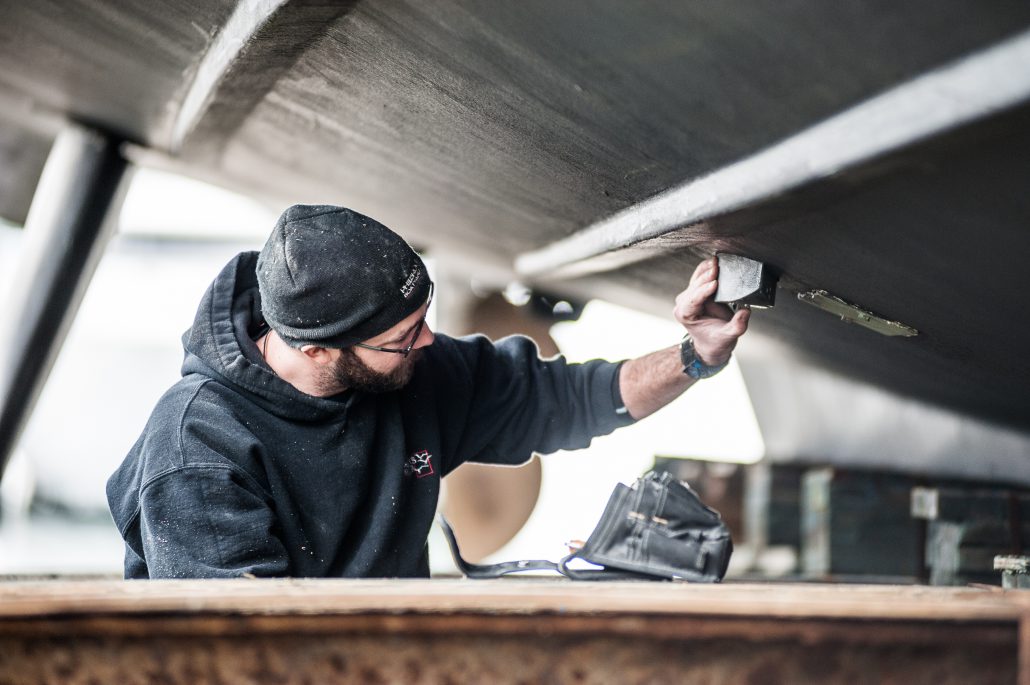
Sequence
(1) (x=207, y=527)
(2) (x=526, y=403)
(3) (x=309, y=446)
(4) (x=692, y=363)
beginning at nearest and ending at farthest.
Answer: (1) (x=207, y=527) → (3) (x=309, y=446) → (4) (x=692, y=363) → (2) (x=526, y=403)

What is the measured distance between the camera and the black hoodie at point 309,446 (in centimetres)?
157

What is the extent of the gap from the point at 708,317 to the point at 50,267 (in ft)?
5.48

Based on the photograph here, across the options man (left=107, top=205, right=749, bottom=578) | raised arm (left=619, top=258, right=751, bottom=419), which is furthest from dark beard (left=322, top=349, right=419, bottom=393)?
raised arm (left=619, top=258, right=751, bottom=419)

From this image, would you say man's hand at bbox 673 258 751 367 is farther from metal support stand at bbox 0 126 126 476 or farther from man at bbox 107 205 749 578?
metal support stand at bbox 0 126 126 476

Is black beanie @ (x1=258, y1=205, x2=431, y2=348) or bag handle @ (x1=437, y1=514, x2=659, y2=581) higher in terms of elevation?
black beanie @ (x1=258, y1=205, x2=431, y2=348)

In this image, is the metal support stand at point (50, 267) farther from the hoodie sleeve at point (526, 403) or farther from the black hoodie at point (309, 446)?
the hoodie sleeve at point (526, 403)

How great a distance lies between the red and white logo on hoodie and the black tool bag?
0.94ft

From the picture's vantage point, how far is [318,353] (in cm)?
174

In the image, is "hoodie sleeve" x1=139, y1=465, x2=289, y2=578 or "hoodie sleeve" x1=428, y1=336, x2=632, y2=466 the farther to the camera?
"hoodie sleeve" x1=428, y1=336, x2=632, y2=466

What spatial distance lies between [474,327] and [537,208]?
1.40 meters

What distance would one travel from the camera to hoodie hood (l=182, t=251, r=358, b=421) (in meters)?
1.76

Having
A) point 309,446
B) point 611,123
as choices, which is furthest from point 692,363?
point 309,446

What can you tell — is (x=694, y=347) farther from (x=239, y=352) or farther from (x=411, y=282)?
Answer: (x=239, y=352)

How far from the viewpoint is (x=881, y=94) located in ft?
3.59
